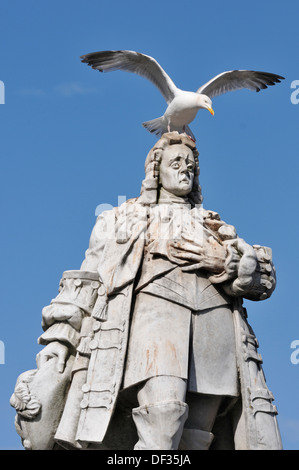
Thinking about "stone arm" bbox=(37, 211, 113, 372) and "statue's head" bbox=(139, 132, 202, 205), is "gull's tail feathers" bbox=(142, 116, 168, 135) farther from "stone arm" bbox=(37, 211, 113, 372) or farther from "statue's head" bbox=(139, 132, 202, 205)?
"stone arm" bbox=(37, 211, 113, 372)

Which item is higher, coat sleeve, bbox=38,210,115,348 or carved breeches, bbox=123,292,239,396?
coat sleeve, bbox=38,210,115,348

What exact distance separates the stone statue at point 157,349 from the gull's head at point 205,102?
3.29 meters

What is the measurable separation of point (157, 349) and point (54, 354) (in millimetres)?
1298

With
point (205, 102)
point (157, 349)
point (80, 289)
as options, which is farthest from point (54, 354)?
point (205, 102)

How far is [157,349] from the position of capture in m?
8.88

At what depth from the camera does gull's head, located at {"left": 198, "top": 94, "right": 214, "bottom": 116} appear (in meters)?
12.8

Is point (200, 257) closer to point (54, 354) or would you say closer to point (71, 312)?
point (71, 312)

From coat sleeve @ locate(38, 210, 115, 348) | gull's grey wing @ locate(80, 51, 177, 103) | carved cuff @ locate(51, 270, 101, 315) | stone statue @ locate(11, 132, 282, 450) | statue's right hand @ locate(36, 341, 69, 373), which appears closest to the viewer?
stone statue @ locate(11, 132, 282, 450)

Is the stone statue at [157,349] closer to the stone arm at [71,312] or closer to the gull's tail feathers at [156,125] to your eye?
the stone arm at [71,312]

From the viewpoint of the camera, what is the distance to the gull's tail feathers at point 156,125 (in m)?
13.0

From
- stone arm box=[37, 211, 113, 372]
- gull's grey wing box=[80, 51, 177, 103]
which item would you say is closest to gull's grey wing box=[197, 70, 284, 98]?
gull's grey wing box=[80, 51, 177, 103]

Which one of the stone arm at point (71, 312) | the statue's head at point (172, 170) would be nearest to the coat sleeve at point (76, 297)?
the stone arm at point (71, 312)

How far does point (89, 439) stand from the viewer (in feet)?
28.4
